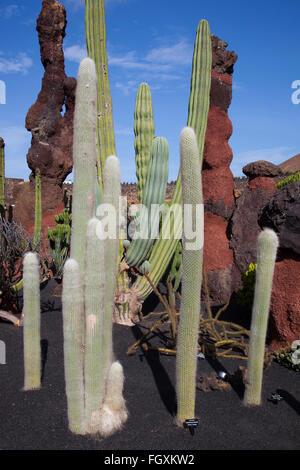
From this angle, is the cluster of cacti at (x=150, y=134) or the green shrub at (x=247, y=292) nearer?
the cluster of cacti at (x=150, y=134)

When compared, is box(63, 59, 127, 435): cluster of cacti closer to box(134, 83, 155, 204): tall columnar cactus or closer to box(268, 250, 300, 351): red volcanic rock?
box(268, 250, 300, 351): red volcanic rock

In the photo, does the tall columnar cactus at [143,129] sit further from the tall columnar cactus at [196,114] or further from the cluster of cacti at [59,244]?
the cluster of cacti at [59,244]

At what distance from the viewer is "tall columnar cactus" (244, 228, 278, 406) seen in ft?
9.17

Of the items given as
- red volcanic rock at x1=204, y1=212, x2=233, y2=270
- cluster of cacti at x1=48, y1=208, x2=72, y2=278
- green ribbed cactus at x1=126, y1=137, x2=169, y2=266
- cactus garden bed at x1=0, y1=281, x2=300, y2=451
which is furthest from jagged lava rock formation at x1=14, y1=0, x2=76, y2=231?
cactus garden bed at x1=0, y1=281, x2=300, y2=451

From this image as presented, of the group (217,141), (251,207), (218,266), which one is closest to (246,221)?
(251,207)

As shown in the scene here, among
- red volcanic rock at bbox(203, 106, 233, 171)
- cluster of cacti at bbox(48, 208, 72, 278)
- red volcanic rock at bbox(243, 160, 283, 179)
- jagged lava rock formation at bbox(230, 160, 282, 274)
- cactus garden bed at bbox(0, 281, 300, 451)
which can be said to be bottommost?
cactus garden bed at bbox(0, 281, 300, 451)

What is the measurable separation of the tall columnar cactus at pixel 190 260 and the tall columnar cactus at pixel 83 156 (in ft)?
2.26

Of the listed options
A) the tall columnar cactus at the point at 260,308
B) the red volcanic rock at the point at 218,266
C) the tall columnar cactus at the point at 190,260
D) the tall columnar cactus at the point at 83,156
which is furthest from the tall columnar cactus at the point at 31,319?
the red volcanic rock at the point at 218,266

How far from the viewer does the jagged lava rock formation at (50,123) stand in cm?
1081

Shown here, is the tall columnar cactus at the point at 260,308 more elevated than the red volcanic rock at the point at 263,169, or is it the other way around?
the red volcanic rock at the point at 263,169

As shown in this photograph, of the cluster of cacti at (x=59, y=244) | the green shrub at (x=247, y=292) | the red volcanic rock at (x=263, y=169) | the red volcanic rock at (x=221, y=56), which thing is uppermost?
the red volcanic rock at (x=221, y=56)

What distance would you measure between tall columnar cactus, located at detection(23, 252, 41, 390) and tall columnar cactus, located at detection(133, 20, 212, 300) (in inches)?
87.3
